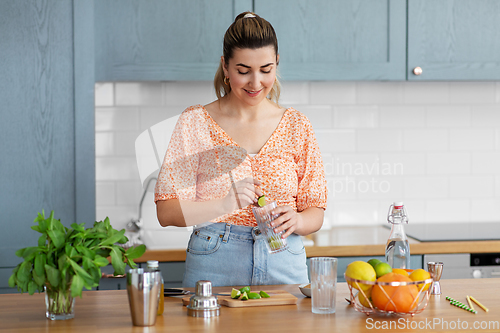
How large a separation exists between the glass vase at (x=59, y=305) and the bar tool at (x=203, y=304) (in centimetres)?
27

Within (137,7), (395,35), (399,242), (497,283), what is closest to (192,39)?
(137,7)

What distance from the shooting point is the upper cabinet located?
2570mm

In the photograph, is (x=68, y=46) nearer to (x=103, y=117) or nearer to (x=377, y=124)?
(x=103, y=117)

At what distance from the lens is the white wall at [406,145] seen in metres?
3.04

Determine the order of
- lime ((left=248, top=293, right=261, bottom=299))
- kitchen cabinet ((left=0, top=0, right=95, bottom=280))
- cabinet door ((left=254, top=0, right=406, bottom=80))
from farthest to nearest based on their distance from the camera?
cabinet door ((left=254, top=0, right=406, bottom=80))
kitchen cabinet ((left=0, top=0, right=95, bottom=280))
lime ((left=248, top=293, right=261, bottom=299))

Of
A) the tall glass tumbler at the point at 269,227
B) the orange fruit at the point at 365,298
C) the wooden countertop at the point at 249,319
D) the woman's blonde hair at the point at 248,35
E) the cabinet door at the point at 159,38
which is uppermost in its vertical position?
the cabinet door at the point at 159,38

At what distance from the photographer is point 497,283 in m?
1.57

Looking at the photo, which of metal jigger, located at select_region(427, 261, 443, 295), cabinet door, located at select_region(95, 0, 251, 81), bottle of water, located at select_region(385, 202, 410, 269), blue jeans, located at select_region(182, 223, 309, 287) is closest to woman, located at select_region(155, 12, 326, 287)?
blue jeans, located at select_region(182, 223, 309, 287)

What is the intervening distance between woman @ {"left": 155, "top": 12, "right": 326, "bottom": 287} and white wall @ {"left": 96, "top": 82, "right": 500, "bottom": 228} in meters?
1.09

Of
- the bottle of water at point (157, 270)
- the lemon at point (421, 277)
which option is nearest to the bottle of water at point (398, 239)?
the lemon at point (421, 277)

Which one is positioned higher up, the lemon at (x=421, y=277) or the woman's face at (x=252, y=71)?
the woman's face at (x=252, y=71)

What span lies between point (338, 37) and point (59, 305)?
195 cm

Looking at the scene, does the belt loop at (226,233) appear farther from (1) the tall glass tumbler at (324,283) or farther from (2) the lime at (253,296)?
(1) the tall glass tumbler at (324,283)

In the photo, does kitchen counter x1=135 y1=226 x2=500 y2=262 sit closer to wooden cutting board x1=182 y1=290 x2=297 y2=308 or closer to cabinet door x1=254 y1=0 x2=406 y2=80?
cabinet door x1=254 y1=0 x2=406 y2=80
